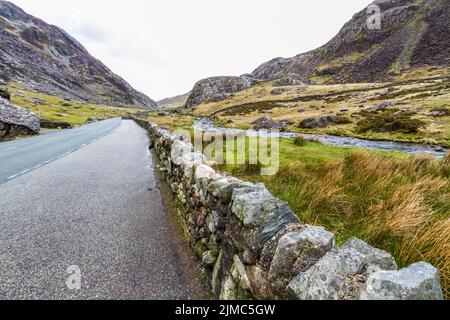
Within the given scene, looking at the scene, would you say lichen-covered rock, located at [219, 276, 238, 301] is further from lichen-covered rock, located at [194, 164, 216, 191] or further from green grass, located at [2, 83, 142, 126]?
green grass, located at [2, 83, 142, 126]

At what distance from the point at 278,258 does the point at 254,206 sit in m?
0.77

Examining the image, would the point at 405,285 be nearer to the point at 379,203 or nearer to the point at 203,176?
the point at 203,176

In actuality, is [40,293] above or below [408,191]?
below

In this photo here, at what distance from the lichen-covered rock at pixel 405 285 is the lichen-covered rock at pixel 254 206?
134 cm

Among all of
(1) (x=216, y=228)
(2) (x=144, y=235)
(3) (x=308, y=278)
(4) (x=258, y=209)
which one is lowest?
(2) (x=144, y=235)

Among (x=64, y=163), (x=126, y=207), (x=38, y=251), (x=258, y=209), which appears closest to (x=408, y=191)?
(x=258, y=209)

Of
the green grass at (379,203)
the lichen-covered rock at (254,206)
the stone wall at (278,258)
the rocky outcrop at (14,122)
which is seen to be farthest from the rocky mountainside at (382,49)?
the lichen-covered rock at (254,206)

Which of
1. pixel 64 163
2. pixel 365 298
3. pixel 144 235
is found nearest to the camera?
pixel 365 298

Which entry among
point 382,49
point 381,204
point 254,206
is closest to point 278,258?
point 254,206

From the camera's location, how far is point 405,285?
171 cm

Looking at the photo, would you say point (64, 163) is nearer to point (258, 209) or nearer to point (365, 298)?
point (258, 209)

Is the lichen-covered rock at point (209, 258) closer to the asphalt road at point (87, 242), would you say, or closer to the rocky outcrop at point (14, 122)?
the asphalt road at point (87, 242)
